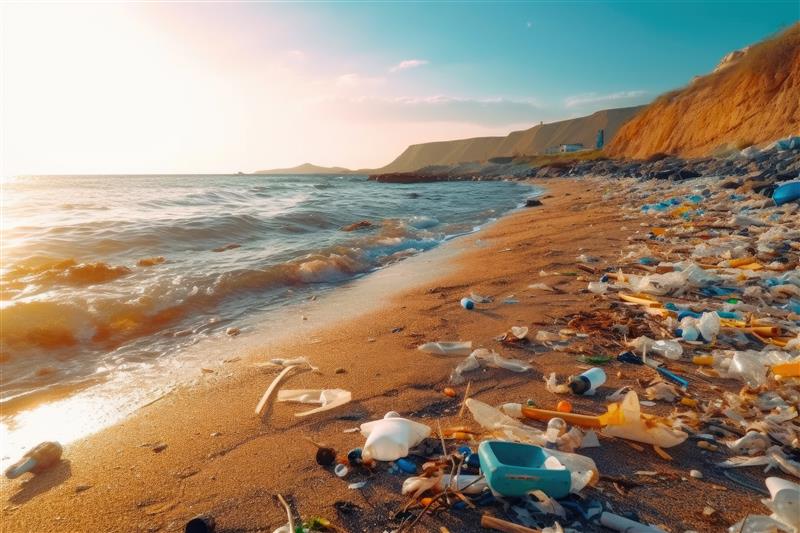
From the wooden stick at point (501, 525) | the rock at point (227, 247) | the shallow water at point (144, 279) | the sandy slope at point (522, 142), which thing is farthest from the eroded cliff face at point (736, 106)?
the sandy slope at point (522, 142)

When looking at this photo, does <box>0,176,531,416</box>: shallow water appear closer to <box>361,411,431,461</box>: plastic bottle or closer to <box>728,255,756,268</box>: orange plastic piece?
<box>361,411,431,461</box>: plastic bottle

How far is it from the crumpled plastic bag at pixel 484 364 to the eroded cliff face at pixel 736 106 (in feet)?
79.9

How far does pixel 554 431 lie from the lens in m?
1.96

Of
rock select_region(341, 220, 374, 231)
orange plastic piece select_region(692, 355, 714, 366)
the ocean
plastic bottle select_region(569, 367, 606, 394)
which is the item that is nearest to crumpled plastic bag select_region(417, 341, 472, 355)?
plastic bottle select_region(569, 367, 606, 394)

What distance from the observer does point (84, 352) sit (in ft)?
13.4

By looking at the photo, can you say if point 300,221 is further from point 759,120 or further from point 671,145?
point 671,145

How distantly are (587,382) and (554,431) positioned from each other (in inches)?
23.0

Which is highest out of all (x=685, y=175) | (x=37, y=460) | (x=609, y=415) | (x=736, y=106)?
(x=736, y=106)

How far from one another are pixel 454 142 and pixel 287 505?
494 feet

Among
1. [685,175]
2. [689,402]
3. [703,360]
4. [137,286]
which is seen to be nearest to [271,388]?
[689,402]

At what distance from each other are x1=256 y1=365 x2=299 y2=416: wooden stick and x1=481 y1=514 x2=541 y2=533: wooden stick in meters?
1.58

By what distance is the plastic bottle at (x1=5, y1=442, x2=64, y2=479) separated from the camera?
7.03 feet

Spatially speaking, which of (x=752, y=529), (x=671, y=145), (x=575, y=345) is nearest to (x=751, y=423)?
(x=752, y=529)

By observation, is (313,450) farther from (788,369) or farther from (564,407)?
(788,369)
